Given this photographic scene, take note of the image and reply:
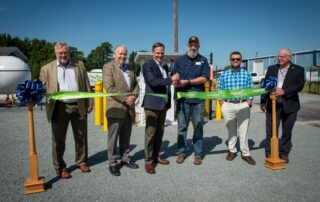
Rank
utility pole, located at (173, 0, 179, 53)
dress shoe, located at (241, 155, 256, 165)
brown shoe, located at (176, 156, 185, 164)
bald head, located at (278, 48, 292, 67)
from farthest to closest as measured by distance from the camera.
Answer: utility pole, located at (173, 0, 179, 53) → brown shoe, located at (176, 156, 185, 164) → dress shoe, located at (241, 155, 256, 165) → bald head, located at (278, 48, 292, 67)

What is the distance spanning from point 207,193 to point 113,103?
2.07 meters

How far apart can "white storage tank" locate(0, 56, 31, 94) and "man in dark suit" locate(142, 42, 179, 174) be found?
1335 cm

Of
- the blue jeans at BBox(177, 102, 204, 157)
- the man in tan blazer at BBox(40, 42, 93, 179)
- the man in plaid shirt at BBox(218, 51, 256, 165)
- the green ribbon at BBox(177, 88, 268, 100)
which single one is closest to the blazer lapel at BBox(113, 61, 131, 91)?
the man in tan blazer at BBox(40, 42, 93, 179)

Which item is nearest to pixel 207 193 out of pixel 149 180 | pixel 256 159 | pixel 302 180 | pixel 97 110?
pixel 149 180

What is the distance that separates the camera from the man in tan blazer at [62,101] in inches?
172

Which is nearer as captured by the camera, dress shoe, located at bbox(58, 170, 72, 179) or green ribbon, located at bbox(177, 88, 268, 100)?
dress shoe, located at bbox(58, 170, 72, 179)

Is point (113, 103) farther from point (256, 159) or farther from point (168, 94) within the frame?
point (256, 159)

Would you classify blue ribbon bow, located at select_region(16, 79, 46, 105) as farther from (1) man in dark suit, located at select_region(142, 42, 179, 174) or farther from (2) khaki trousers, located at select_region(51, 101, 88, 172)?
(1) man in dark suit, located at select_region(142, 42, 179, 174)

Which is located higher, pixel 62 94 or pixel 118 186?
pixel 62 94

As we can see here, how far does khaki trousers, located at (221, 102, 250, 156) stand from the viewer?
5.21 meters

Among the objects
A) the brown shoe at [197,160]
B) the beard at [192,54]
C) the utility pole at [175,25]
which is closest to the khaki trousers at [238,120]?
the brown shoe at [197,160]

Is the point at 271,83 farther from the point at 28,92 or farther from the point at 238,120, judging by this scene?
the point at 28,92

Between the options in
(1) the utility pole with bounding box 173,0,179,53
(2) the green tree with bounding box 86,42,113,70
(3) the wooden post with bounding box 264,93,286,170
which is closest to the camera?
(3) the wooden post with bounding box 264,93,286,170

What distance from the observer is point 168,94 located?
4.97m
